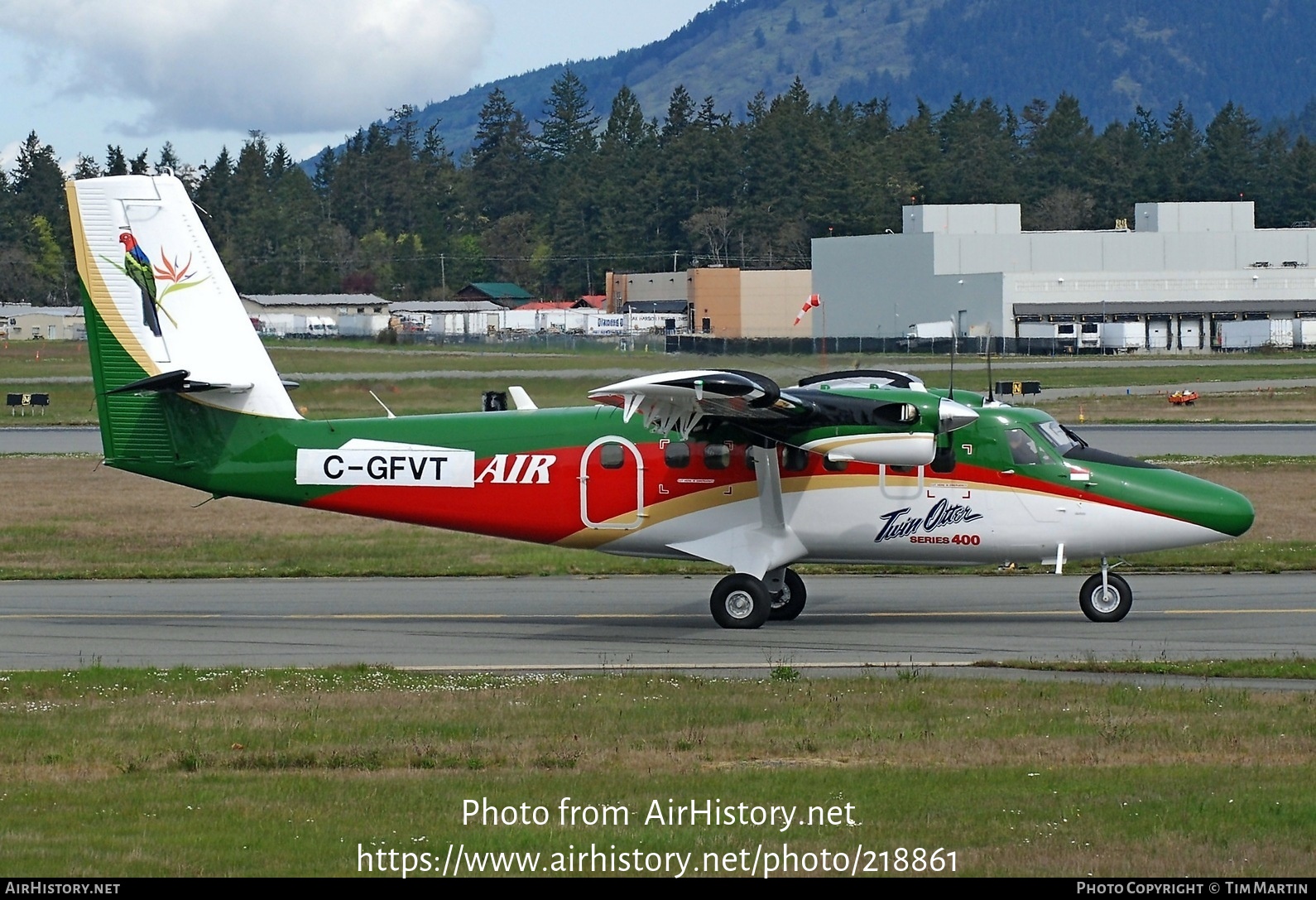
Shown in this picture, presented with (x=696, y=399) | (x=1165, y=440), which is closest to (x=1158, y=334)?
(x=1165, y=440)

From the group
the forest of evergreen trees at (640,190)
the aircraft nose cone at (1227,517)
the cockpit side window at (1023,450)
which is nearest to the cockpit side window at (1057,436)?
the cockpit side window at (1023,450)

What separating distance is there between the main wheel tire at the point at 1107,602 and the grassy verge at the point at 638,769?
4.37 m

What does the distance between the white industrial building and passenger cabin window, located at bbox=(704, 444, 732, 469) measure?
71.5 meters

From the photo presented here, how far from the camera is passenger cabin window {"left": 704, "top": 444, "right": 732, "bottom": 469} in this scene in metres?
19.5

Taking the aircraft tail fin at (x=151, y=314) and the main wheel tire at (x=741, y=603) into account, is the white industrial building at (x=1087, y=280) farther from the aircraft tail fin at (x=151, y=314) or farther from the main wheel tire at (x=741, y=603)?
the aircraft tail fin at (x=151, y=314)

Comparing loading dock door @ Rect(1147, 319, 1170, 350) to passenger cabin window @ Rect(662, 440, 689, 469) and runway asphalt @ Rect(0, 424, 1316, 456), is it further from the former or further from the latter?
passenger cabin window @ Rect(662, 440, 689, 469)

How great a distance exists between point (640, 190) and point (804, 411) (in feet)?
407

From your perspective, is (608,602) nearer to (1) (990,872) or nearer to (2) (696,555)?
(2) (696,555)

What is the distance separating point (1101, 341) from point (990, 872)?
→ 86.4 metres

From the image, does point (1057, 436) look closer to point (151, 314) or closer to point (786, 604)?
point (786, 604)

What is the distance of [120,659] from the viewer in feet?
56.3

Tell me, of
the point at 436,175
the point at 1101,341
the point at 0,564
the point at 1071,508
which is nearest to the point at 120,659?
the point at 0,564

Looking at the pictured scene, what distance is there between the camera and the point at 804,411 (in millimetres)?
18672

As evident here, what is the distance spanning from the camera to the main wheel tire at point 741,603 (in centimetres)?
1909
